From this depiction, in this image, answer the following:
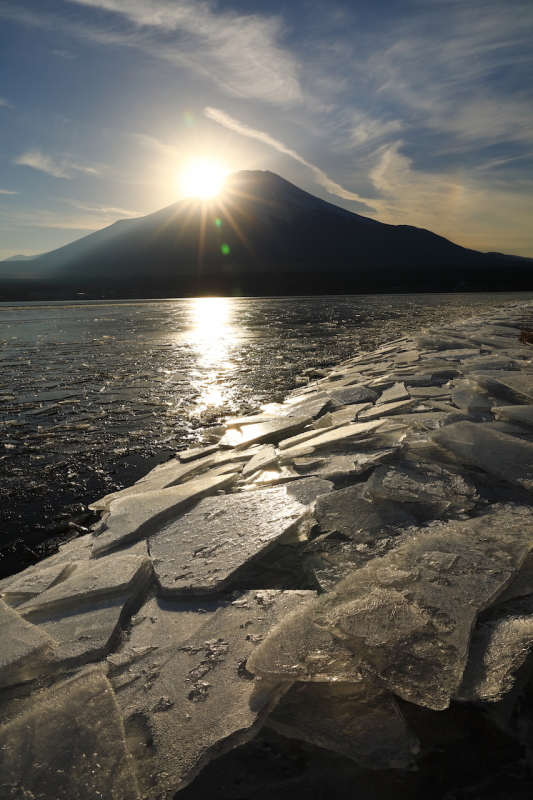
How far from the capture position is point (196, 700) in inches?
51.1

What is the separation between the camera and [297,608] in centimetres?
160

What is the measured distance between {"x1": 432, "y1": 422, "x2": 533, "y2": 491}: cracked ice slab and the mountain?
63.1m

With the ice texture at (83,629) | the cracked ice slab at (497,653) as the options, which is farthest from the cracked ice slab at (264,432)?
the cracked ice slab at (497,653)

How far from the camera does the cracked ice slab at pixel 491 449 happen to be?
231 cm

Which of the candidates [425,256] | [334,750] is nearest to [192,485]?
[334,750]

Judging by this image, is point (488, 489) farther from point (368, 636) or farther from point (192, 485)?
point (192, 485)

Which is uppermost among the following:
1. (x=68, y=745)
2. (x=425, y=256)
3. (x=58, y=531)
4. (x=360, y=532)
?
(x=425, y=256)

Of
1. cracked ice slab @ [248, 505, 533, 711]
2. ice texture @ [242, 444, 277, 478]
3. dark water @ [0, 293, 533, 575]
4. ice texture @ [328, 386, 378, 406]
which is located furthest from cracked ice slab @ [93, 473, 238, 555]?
ice texture @ [328, 386, 378, 406]

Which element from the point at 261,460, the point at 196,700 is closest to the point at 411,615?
the point at 196,700

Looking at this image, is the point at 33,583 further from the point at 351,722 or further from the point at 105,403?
the point at 105,403

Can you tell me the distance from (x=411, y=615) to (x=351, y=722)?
1.21 ft

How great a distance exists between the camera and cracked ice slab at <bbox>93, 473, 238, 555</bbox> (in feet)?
7.41

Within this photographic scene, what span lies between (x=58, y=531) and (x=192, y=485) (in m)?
0.80

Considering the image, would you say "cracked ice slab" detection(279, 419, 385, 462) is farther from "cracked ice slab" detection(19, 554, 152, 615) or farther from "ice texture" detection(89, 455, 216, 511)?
"cracked ice slab" detection(19, 554, 152, 615)
